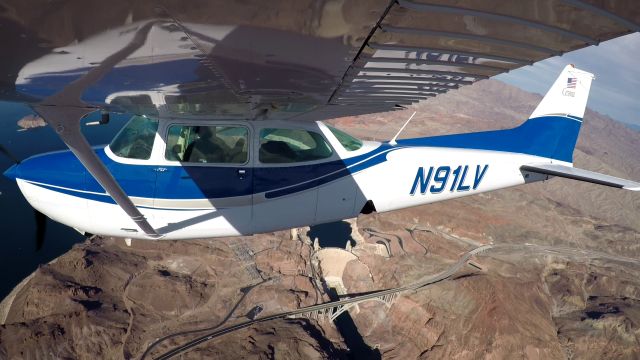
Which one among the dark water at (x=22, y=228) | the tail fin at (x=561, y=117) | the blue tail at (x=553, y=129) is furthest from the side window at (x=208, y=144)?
the dark water at (x=22, y=228)

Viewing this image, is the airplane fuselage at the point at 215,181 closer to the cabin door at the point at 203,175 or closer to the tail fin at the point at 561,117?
the cabin door at the point at 203,175

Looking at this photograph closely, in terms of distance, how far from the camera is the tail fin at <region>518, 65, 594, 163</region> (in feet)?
25.2

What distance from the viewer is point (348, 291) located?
46375 mm

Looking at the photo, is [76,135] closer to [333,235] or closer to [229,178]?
[229,178]

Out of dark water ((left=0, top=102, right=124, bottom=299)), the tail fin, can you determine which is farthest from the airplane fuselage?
dark water ((left=0, top=102, right=124, bottom=299))

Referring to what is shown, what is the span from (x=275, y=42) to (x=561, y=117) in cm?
917

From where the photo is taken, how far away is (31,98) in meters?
2.69

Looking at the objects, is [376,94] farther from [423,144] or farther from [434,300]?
[434,300]

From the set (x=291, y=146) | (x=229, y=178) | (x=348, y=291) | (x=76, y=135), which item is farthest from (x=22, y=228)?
(x=291, y=146)

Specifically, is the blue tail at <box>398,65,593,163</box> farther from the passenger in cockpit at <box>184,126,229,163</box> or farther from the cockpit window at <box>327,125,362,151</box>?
the passenger in cockpit at <box>184,126,229,163</box>

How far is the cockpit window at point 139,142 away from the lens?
4.62 metres

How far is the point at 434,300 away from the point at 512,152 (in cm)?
3759

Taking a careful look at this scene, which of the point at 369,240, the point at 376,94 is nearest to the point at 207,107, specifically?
the point at 376,94

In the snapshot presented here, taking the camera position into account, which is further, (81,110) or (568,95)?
(568,95)
